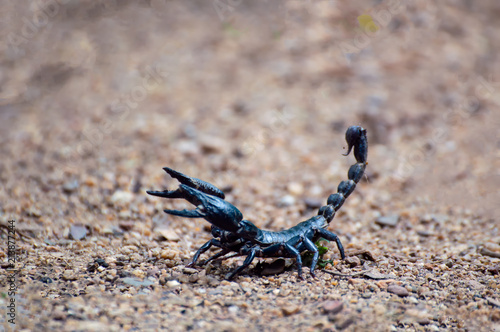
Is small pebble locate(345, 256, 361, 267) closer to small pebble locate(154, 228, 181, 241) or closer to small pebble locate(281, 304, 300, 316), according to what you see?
small pebble locate(281, 304, 300, 316)

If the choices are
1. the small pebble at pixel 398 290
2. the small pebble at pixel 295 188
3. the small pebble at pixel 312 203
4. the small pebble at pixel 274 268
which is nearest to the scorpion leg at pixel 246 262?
the small pebble at pixel 274 268

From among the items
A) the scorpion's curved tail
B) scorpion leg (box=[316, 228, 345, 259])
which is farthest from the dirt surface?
the scorpion's curved tail

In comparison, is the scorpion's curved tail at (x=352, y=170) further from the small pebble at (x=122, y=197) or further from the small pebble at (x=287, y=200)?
the small pebble at (x=122, y=197)

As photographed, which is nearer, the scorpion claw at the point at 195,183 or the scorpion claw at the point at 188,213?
the scorpion claw at the point at 188,213

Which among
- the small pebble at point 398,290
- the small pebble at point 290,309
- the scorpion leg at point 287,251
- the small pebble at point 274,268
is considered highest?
the scorpion leg at point 287,251

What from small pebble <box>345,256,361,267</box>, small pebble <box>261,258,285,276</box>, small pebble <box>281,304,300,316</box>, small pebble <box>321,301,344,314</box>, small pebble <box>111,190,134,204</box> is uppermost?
small pebble <box>111,190,134,204</box>

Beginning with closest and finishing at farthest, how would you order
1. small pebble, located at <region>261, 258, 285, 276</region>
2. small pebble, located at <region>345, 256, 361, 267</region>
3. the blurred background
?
small pebble, located at <region>261, 258, 285, 276</region>, small pebble, located at <region>345, 256, 361, 267</region>, the blurred background

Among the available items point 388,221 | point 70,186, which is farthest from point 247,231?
point 70,186
